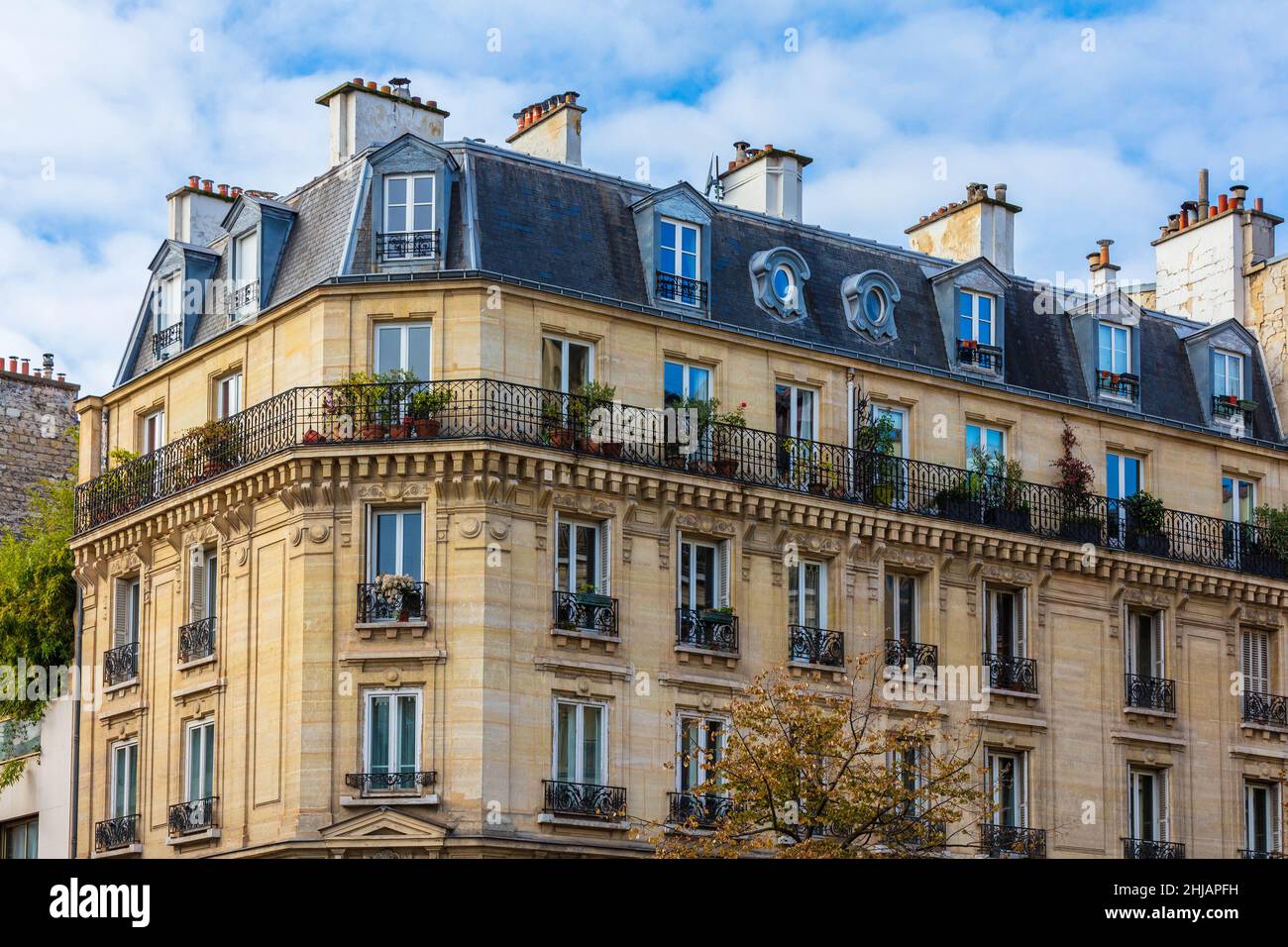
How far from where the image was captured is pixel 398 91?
3753 cm

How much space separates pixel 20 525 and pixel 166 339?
11.1 m

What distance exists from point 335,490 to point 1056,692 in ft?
41.0

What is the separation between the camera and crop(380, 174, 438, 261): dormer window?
34438 millimetres

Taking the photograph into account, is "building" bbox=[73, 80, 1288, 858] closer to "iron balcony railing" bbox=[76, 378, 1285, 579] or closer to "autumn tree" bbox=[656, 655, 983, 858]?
"iron balcony railing" bbox=[76, 378, 1285, 579]

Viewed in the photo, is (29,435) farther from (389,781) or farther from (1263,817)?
(1263,817)

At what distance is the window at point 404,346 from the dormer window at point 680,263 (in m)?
3.93

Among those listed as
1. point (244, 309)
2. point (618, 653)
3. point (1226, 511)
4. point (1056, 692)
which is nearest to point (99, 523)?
point (244, 309)

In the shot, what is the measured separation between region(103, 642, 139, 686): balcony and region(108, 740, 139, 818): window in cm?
104

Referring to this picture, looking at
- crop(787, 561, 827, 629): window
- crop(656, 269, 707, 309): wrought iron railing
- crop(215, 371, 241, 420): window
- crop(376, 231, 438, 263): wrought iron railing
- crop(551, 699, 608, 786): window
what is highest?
crop(376, 231, 438, 263): wrought iron railing

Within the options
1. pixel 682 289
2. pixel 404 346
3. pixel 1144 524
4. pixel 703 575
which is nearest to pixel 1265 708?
pixel 1144 524

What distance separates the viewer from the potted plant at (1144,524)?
39938mm

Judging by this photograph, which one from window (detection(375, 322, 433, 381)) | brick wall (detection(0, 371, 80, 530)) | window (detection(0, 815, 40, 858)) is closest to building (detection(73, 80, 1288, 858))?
window (detection(375, 322, 433, 381))

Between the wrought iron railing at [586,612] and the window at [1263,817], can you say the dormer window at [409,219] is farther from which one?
the window at [1263,817]
